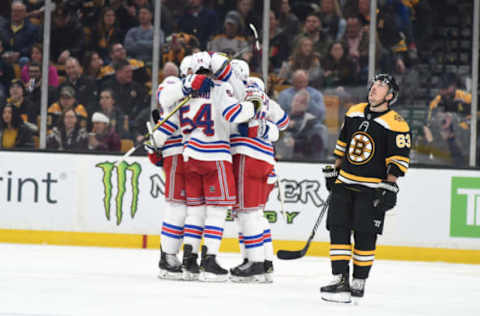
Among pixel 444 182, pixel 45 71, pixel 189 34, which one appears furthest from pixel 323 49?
pixel 45 71

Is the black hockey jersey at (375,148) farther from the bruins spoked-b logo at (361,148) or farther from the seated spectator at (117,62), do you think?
the seated spectator at (117,62)

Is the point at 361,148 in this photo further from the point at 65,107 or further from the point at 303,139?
the point at 65,107

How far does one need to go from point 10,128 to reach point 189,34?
195 cm

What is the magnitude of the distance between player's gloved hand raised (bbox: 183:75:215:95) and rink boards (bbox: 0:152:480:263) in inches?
90.4

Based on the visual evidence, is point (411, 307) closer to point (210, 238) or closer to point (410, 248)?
point (210, 238)

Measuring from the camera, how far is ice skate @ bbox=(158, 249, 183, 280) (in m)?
5.24

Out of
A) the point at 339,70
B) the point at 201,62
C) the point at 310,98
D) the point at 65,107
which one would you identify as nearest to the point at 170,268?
the point at 201,62

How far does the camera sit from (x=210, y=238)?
5.13 meters

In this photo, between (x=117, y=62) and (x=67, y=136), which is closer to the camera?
(x=67, y=136)

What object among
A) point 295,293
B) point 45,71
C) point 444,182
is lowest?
point 295,293

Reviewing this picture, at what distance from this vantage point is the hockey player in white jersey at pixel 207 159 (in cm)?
513

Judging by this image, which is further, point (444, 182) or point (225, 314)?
point (444, 182)

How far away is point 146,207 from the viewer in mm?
7414

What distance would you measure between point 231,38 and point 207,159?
379cm
